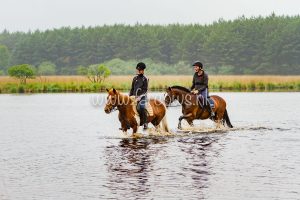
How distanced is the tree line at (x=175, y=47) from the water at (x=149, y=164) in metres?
90.3

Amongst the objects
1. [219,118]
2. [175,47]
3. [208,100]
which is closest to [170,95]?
[208,100]

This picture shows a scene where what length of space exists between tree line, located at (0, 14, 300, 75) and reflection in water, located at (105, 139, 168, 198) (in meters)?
93.0

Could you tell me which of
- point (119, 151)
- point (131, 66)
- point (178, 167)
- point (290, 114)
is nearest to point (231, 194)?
point (178, 167)

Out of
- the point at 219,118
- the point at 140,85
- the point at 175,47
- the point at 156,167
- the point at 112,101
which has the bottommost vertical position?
the point at 156,167

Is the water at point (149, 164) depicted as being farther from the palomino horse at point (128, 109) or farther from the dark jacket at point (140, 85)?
the dark jacket at point (140, 85)

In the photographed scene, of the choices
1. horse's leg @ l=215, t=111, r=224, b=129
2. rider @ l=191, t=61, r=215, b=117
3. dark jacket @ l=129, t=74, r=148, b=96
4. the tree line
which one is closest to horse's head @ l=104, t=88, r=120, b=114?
dark jacket @ l=129, t=74, r=148, b=96

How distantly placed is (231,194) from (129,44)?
4751 inches

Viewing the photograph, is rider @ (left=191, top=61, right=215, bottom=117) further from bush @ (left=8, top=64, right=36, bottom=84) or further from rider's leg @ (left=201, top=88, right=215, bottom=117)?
bush @ (left=8, top=64, right=36, bottom=84)

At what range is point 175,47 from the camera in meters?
128

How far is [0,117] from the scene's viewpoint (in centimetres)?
3200

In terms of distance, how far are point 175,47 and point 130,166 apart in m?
115

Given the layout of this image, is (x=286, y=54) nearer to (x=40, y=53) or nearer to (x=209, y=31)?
(x=209, y=31)

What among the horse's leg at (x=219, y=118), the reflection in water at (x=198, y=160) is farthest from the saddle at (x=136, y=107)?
the horse's leg at (x=219, y=118)

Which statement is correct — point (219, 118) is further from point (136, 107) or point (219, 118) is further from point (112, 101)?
point (112, 101)
